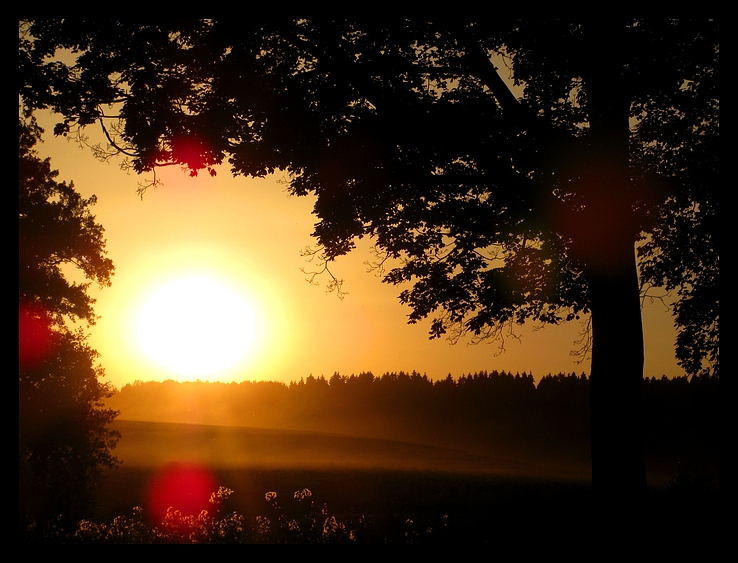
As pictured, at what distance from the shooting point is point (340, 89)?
468 inches

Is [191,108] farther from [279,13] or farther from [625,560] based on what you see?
[625,560]

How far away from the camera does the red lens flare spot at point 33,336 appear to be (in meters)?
22.9

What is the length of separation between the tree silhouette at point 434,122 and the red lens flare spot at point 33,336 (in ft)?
42.3

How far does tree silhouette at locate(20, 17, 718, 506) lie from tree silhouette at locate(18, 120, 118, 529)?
44.9 ft

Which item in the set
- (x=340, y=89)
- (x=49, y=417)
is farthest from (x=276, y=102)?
(x=49, y=417)

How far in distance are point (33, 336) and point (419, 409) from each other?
345 feet

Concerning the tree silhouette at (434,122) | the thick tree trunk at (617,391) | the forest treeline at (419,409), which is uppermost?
the tree silhouette at (434,122)

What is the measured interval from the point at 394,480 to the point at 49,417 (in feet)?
68.2

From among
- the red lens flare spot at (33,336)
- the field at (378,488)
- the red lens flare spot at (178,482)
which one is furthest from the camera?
the red lens flare spot at (178,482)

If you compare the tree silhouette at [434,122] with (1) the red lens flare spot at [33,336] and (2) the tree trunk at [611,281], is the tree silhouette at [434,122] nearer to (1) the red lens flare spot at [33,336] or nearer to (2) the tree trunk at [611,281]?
(2) the tree trunk at [611,281]

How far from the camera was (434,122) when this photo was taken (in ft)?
37.9

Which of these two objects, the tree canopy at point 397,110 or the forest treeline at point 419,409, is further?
the forest treeline at point 419,409

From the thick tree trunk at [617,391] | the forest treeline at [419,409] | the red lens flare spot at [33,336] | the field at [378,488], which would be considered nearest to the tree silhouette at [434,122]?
the thick tree trunk at [617,391]

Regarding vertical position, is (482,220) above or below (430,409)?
above
